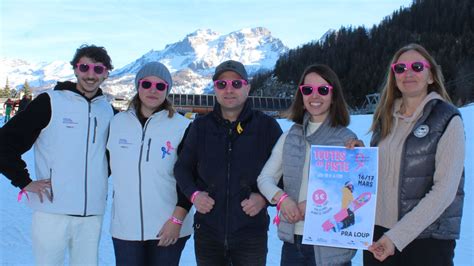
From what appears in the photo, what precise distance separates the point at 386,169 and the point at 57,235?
239 centimetres

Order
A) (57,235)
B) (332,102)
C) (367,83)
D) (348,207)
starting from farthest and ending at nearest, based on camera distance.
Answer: (367,83) → (57,235) → (332,102) → (348,207)

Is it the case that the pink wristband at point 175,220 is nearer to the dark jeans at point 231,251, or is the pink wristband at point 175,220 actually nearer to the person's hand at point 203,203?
the dark jeans at point 231,251

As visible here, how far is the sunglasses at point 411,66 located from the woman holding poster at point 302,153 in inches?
15.4

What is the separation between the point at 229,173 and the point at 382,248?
1.10 metres

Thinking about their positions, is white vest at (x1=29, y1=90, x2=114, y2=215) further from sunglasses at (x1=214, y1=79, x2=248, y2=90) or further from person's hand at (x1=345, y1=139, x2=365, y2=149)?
person's hand at (x1=345, y1=139, x2=365, y2=149)

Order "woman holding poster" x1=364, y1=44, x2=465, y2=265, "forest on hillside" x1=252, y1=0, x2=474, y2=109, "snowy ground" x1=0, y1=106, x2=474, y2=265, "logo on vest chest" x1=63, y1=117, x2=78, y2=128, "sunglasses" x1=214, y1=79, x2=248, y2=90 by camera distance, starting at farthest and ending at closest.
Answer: "forest on hillside" x1=252, y1=0, x2=474, y2=109, "snowy ground" x1=0, y1=106, x2=474, y2=265, "logo on vest chest" x1=63, y1=117, x2=78, y2=128, "sunglasses" x1=214, y1=79, x2=248, y2=90, "woman holding poster" x1=364, y1=44, x2=465, y2=265

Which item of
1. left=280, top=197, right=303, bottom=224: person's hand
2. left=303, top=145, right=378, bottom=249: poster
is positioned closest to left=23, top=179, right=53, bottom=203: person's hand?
left=280, top=197, right=303, bottom=224: person's hand

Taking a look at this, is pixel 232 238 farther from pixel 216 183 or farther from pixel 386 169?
pixel 386 169

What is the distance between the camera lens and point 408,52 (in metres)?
2.99

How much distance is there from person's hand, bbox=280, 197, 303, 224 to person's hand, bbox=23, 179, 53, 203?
1770mm

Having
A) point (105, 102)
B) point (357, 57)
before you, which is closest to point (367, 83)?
point (357, 57)

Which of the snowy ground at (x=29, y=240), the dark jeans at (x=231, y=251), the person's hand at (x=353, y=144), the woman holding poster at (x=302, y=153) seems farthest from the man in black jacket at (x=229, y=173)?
the snowy ground at (x=29, y=240)

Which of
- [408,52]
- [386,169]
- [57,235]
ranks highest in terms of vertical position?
[408,52]

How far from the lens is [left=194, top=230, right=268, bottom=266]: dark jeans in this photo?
3248 mm
